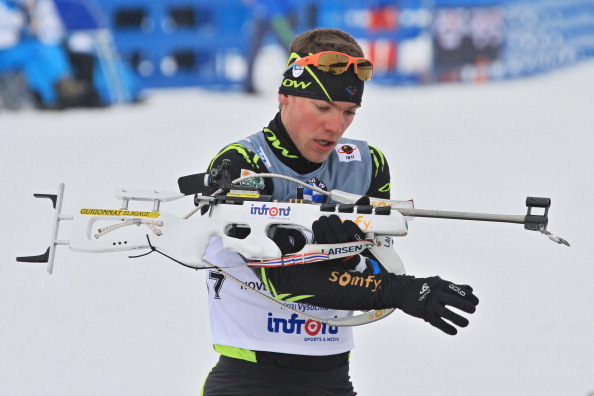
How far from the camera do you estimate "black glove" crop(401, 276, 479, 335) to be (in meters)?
2.46

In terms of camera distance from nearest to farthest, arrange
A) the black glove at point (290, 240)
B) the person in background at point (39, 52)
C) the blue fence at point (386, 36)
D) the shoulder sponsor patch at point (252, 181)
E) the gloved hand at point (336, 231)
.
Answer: the gloved hand at point (336, 231), the black glove at point (290, 240), the shoulder sponsor patch at point (252, 181), the person in background at point (39, 52), the blue fence at point (386, 36)

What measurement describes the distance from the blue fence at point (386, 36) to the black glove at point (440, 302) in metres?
13.2

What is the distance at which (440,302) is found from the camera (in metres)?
2.47

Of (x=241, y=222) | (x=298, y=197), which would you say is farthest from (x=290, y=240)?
(x=298, y=197)

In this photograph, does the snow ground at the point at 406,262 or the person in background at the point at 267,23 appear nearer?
the snow ground at the point at 406,262

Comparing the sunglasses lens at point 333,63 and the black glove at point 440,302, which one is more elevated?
the sunglasses lens at point 333,63

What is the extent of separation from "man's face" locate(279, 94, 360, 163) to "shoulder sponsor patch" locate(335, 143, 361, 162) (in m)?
0.16

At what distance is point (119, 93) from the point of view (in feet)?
46.6

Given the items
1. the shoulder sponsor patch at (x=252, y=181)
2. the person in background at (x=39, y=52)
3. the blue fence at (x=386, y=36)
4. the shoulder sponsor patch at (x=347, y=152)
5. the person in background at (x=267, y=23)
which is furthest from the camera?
the blue fence at (x=386, y=36)

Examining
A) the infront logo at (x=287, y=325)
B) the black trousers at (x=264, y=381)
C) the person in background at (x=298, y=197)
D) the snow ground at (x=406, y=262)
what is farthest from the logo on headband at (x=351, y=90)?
the snow ground at (x=406, y=262)

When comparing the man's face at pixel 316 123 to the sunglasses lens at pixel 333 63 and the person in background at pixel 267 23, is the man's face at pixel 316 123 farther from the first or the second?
the person in background at pixel 267 23

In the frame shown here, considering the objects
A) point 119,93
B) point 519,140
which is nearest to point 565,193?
point 519,140

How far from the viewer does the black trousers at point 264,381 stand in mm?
3102

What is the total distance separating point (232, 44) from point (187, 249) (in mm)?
13346
